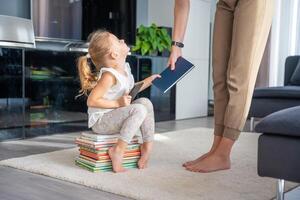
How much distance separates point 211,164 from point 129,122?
15.1 inches

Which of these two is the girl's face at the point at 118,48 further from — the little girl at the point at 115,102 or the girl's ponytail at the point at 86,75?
the girl's ponytail at the point at 86,75

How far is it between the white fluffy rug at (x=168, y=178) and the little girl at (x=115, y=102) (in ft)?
0.41

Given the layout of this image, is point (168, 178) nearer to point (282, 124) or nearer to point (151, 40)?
point (282, 124)

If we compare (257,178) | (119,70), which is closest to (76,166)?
(119,70)

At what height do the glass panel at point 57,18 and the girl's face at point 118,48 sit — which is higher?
the glass panel at point 57,18

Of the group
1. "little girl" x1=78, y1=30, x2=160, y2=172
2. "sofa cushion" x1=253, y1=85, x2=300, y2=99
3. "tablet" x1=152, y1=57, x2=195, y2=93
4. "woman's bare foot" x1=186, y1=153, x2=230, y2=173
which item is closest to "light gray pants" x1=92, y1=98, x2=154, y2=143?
"little girl" x1=78, y1=30, x2=160, y2=172

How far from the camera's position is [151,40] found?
3531mm

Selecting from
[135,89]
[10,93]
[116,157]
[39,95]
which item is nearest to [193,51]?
[39,95]

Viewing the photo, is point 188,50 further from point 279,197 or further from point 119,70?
point 279,197

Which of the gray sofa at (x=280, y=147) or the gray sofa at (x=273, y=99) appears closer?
the gray sofa at (x=280, y=147)

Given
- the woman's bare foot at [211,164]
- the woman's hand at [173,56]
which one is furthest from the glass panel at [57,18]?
the woman's bare foot at [211,164]

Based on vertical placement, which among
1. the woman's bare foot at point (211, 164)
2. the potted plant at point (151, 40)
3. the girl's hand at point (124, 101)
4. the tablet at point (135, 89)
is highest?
the potted plant at point (151, 40)

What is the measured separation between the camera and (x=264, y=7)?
61.9 inches

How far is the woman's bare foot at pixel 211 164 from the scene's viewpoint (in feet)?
5.50
